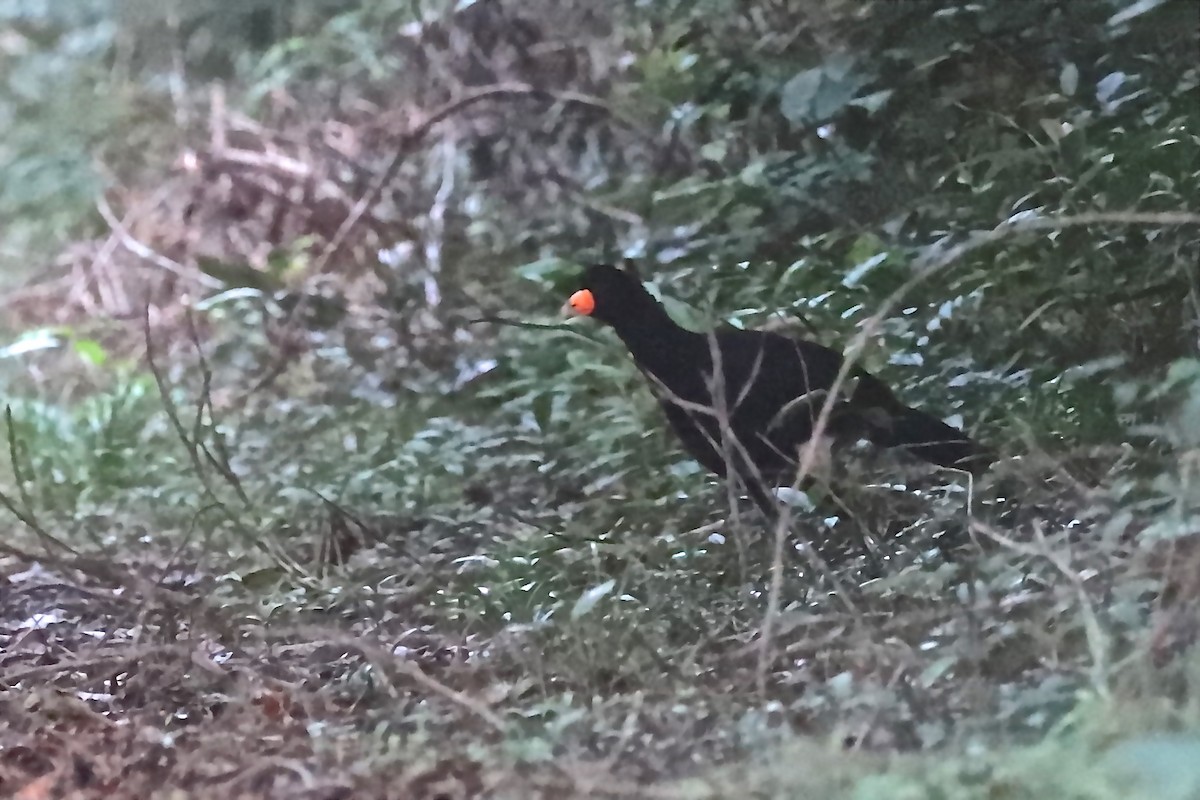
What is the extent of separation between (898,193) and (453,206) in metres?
0.34

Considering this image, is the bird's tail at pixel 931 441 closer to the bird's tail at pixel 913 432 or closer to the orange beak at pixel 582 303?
the bird's tail at pixel 913 432

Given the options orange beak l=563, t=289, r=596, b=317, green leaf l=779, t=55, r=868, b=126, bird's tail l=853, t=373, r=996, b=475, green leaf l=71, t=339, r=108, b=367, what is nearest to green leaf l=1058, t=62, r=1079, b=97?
green leaf l=779, t=55, r=868, b=126

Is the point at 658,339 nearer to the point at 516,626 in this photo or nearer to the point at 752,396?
the point at 752,396

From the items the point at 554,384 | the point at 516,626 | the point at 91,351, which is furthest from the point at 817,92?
the point at 91,351

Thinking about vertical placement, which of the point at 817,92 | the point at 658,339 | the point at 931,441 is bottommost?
the point at 931,441

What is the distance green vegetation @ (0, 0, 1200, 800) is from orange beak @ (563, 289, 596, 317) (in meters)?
0.01

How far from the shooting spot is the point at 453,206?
32.4 inches

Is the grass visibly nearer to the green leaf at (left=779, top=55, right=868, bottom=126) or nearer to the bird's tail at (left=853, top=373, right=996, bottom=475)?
the bird's tail at (left=853, top=373, right=996, bottom=475)

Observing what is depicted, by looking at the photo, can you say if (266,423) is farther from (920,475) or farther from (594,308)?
(920,475)

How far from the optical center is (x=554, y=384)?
80 cm

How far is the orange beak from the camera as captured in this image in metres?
0.80

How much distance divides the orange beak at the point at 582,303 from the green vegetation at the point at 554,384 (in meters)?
0.01

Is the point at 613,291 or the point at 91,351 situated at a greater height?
the point at 91,351

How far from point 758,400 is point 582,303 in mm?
152
